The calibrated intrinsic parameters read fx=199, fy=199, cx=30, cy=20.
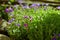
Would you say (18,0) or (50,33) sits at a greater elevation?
(50,33)

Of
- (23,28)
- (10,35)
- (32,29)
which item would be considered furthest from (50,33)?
(10,35)

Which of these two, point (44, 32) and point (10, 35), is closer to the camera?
point (44, 32)

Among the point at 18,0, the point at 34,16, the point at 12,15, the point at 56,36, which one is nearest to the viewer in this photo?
the point at 56,36

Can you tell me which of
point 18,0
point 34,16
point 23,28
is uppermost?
point 34,16

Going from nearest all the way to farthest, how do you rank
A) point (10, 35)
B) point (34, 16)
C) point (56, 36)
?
point (56, 36) → point (34, 16) → point (10, 35)

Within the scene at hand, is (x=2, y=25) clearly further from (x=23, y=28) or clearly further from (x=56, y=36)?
(x=56, y=36)

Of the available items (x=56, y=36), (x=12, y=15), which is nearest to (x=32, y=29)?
(x=56, y=36)

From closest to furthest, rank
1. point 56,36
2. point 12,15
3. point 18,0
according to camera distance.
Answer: point 56,36 → point 12,15 → point 18,0

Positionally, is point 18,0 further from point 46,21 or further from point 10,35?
point 46,21

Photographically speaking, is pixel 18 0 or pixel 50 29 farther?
pixel 18 0
